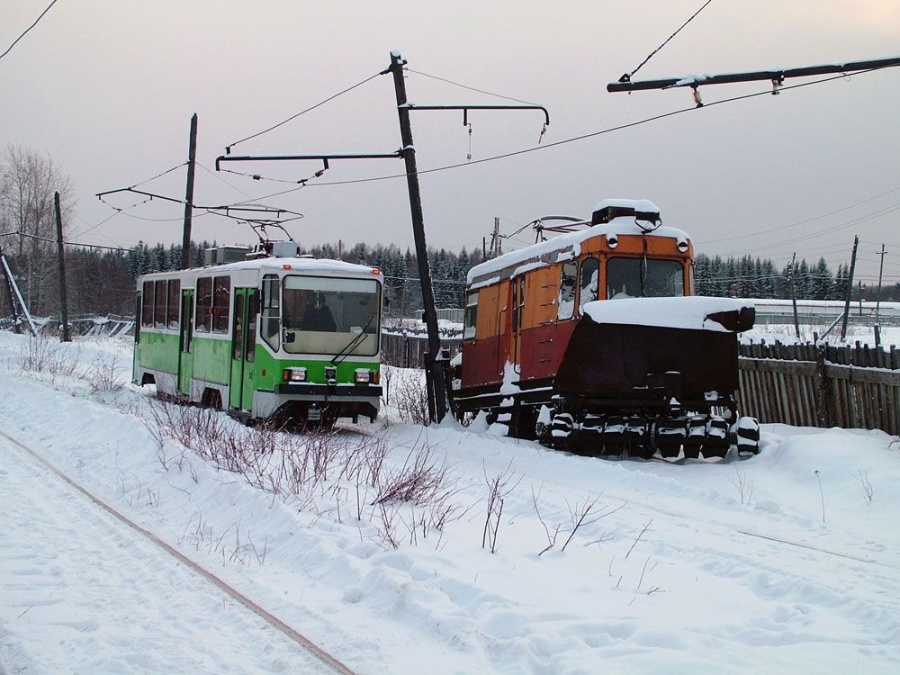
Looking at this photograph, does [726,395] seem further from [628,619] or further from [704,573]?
[628,619]

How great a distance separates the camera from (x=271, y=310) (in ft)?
54.7

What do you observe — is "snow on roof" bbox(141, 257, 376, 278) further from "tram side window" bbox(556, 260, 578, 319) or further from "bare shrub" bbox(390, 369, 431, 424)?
"tram side window" bbox(556, 260, 578, 319)

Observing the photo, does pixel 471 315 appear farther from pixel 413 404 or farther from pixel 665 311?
pixel 665 311

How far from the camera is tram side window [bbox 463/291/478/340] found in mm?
19109

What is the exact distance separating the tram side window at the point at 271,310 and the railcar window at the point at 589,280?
18.3 ft

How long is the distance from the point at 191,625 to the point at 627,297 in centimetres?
972

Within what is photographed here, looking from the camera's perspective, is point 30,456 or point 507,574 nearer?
point 507,574

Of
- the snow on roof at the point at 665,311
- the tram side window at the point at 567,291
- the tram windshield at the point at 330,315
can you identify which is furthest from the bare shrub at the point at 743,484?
the tram windshield at the point at 330,315

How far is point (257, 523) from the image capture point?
8.21 m

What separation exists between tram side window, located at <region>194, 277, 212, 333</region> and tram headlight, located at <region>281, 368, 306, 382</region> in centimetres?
346

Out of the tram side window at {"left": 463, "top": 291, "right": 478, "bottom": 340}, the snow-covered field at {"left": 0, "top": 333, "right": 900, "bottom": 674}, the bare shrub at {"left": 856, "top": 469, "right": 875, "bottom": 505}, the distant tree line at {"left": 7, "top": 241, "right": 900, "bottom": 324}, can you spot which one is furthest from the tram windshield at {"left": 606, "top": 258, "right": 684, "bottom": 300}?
the distant tree line at {"left": 7, "top": 241, "right": 900, "bottom": 324}

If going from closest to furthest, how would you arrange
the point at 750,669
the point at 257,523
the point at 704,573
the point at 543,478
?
1. the point at 750,669
2. the point at 704,573
3. the point at 257,523
4. the point at 543,478

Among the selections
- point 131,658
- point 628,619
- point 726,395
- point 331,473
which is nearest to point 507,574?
point 628,619

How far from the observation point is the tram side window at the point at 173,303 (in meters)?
21.4
